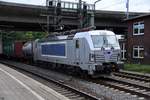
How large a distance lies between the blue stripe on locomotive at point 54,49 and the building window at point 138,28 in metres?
12.9

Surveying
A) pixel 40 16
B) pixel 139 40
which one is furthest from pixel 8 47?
pixel 139 40

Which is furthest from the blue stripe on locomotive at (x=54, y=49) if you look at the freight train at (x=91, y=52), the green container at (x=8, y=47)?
the green container at (x=8, y=47)

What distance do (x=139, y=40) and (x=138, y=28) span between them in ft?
5.18

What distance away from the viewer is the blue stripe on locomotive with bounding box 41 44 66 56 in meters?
27.2

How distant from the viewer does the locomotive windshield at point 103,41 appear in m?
22.3

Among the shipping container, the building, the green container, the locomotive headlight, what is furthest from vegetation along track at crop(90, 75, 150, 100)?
the green container

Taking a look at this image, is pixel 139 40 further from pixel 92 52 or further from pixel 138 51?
pixel 92 52

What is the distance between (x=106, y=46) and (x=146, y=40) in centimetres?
1935

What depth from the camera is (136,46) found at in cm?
4288

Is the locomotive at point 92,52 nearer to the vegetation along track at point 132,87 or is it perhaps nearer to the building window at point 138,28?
the vegetation along track at point 132,87

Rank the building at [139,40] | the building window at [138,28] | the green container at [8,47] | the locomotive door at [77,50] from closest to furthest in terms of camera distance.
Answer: the locomotive door at [77,50]
the building at [139,40]
the building window at [138,28]
the green container at [8,47]

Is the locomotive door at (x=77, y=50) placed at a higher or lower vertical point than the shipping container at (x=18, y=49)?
higher

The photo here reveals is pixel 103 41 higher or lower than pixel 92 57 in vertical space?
higher

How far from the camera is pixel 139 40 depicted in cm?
4234
